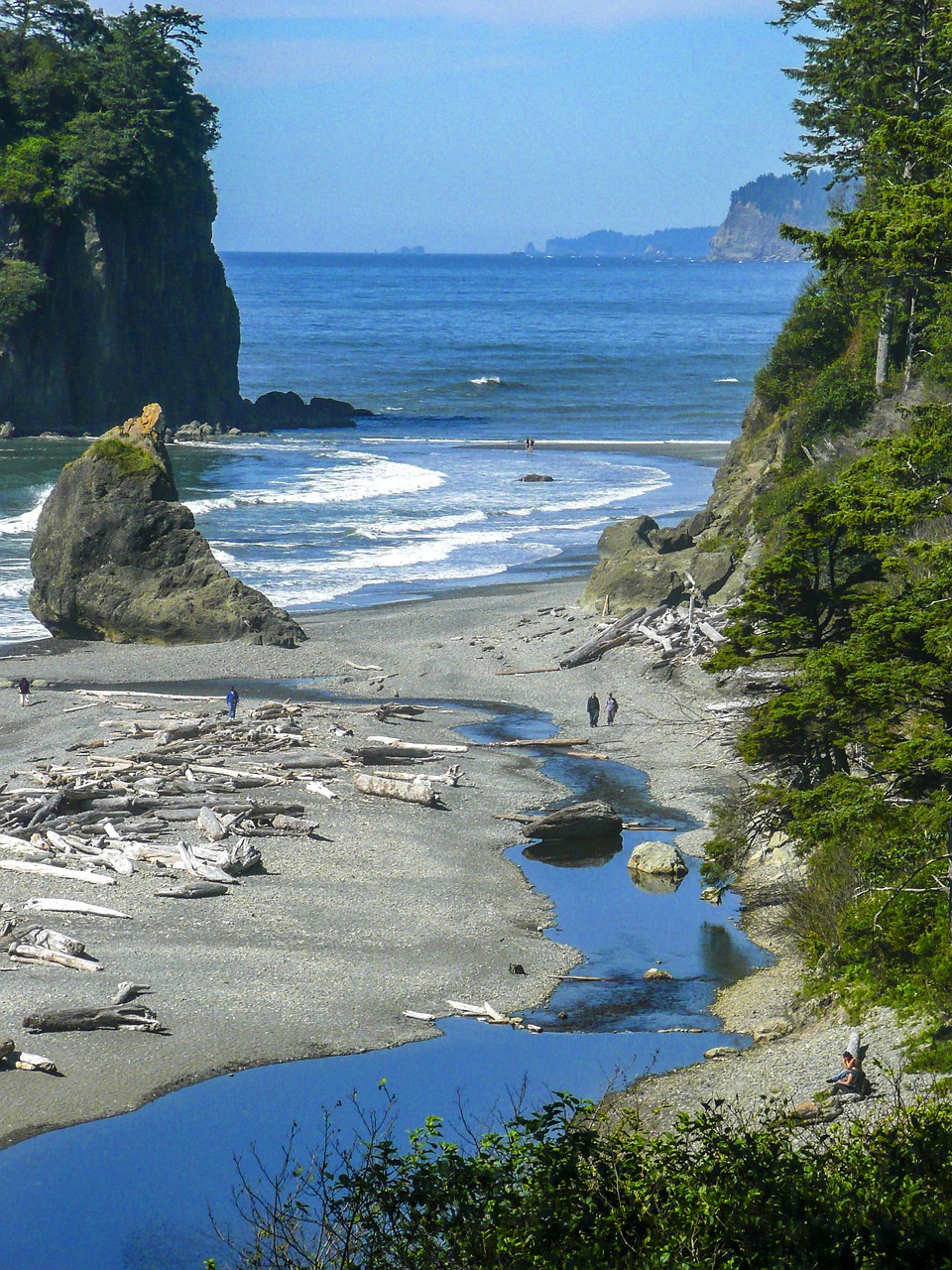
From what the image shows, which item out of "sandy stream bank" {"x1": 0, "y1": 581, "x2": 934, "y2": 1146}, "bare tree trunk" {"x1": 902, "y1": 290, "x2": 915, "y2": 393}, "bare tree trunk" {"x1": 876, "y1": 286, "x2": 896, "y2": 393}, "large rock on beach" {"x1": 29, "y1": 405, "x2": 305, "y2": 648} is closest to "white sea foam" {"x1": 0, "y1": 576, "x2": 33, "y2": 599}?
"large rock on beach" {"x1": 29, "y1": 405, "x2": 305, "y2": 648}

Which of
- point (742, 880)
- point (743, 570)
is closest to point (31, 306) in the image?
point (743, 570)

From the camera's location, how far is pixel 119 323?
305 feet

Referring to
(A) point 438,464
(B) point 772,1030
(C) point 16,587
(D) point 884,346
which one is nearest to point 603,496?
(A) point 438,464

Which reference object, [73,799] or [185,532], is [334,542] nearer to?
[185,532]

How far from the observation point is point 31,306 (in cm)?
8438

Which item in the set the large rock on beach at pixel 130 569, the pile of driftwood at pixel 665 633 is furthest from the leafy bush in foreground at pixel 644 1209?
the large rock on beach at pixel 130 569

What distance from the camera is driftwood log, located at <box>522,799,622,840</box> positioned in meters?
28.2

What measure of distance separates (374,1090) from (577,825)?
11.3 m

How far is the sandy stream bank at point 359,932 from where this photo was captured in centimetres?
1792

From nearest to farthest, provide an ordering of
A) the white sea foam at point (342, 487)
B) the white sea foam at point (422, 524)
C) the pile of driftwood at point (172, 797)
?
the pile of driftwood at point (172, 797)
the white sea foam at point (422, 524)
the white sea foam at point (342, 487)

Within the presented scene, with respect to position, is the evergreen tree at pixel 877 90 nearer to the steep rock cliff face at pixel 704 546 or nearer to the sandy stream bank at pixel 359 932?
the steep rock cliff face at pixel 704 546

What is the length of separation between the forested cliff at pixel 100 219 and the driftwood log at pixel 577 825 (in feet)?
222

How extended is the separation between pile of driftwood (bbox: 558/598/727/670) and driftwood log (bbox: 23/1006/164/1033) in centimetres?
2404

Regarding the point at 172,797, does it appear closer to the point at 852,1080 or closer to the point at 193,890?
the point at 193,890
